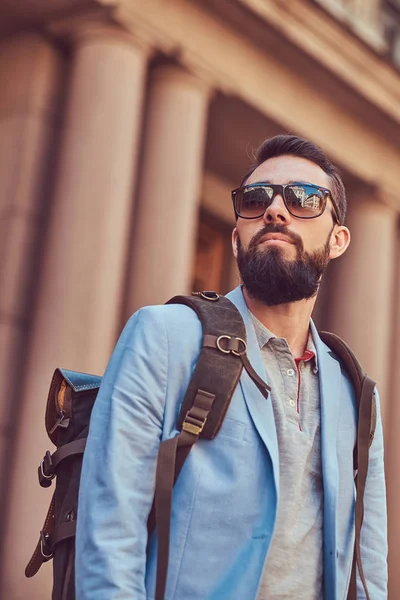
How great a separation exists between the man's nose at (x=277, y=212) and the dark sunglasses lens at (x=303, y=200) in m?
0.02

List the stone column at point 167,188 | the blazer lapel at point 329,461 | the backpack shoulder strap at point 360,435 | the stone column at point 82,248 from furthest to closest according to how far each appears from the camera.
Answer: the stone column at point 167,188 → the stone column at point 82,248 → the backpack shoulder strap at point 360,435 → the blazer lapel at point 329,461

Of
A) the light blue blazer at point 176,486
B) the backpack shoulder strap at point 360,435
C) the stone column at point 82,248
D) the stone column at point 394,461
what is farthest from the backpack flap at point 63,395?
the stone column at point 394,461

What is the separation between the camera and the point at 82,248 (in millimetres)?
7922

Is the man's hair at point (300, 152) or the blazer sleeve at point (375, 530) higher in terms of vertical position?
the man's hair at point (300, 152)

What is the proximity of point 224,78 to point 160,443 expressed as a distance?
7.86 m

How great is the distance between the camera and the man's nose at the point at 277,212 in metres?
2.84

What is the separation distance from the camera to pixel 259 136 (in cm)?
1120

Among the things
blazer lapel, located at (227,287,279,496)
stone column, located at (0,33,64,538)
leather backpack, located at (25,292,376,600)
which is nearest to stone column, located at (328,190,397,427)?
stone column, located at (0,33,64,538)

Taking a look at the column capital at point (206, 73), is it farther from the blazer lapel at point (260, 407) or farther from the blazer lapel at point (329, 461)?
the blazer lapel at point (260, 407)

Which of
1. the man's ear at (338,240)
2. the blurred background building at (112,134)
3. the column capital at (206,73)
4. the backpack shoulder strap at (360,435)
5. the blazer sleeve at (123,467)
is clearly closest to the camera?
the blazer sleeve at (123,467)

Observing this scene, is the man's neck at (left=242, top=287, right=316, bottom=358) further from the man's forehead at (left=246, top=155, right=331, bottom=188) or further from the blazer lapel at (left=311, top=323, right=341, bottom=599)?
the man's forehead at (left=246, top=155, right=331, bottom=188)

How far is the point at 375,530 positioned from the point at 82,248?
17.8 feet

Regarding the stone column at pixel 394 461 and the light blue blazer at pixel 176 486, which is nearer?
the light blue blazer at pixel 176 486

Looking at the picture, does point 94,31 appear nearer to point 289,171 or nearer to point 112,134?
point 112,134
